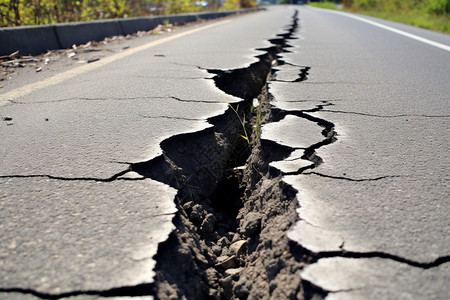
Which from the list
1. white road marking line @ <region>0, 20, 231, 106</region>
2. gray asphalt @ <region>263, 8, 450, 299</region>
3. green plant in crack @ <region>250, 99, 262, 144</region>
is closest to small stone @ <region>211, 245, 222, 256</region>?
gray asphalt @ <region>263, 8, 450, 299</region>

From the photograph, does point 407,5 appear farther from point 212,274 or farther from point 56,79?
point 212,274

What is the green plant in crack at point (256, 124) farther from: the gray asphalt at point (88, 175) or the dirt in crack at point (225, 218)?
the gray asphalt at point (88, 175)

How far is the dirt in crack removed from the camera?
1.18 meters

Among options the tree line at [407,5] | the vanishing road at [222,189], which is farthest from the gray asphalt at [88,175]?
the tree line at [407,5]

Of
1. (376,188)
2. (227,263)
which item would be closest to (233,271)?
(227,263)

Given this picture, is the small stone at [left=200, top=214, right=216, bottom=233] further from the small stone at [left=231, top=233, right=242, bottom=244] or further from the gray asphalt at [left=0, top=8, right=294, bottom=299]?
the gray asphalt at [left=0, top=8, right=294, bottom=299]

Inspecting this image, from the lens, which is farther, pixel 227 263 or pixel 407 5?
pixel 407 5

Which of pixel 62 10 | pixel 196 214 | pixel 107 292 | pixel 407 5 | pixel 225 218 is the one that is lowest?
pixel 225 218

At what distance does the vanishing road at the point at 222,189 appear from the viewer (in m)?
1.08

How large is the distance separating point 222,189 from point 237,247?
0.63m

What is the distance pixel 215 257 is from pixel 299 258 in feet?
1.42

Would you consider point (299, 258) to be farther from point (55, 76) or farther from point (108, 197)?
point (55, 76)

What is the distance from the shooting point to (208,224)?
5.44 ft

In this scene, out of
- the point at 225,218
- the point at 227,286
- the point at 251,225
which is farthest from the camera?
the point at 225,218
